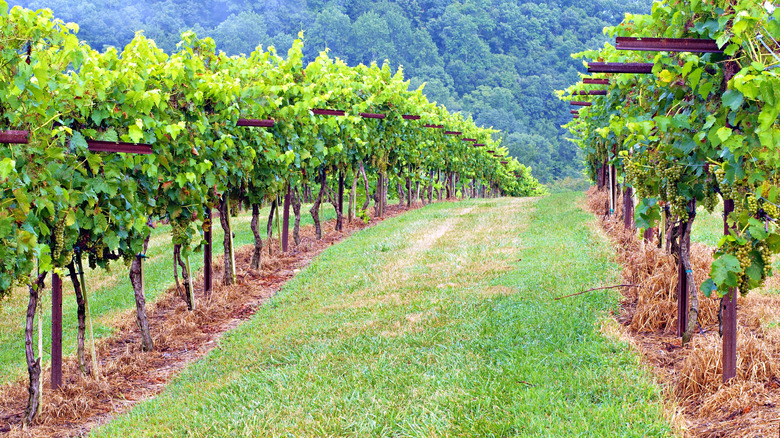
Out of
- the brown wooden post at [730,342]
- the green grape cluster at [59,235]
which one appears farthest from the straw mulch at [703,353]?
the green grape cluster at [59,235]

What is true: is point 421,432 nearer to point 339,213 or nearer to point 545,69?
point 339,213

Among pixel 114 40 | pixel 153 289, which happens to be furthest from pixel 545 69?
pixel 153 289

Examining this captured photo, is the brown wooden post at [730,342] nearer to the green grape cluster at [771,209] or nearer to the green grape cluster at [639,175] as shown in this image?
the green grape cluster at [771,209]

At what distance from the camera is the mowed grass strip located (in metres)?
4.12

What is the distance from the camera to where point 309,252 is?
12.9 metres

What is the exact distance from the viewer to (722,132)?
372cm

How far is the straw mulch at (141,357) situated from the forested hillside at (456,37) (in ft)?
195

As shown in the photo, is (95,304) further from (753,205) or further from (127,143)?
(753,205)

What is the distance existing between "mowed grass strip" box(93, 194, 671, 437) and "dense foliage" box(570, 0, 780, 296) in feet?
3.62

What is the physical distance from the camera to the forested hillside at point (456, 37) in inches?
2788

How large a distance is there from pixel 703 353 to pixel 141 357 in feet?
17.7

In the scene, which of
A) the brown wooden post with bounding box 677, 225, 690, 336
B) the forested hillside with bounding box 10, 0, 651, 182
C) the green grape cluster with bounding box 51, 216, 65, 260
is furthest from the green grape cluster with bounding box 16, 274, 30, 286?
the forested hillside with bounding box 10, 0, 651, 182

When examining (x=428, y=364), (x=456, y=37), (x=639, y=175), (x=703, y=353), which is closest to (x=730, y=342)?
(x=703, y=353)

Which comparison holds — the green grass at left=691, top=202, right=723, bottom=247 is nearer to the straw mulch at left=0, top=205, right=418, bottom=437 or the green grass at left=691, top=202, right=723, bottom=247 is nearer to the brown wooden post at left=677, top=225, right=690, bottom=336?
the brown wooden post at left=677, top=225, right=690, bottom=336
